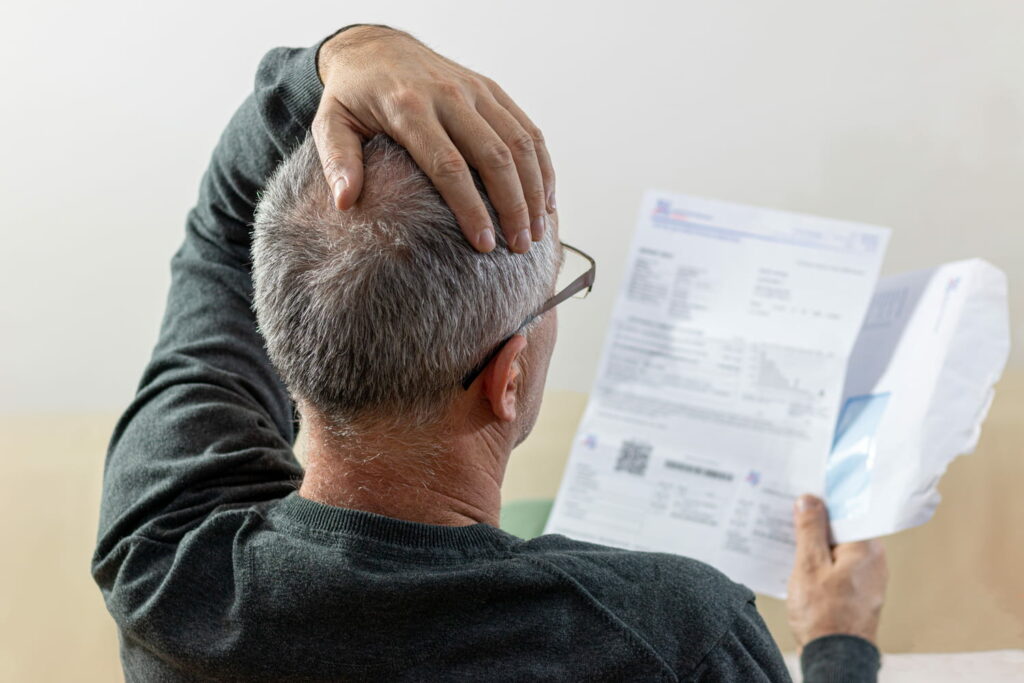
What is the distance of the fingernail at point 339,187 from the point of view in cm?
62

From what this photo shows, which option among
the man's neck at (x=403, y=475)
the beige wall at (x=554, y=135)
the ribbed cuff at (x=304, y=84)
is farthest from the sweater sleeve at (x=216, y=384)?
the beige wall at (x=554, y=135)

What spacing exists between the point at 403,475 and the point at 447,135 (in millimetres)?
244

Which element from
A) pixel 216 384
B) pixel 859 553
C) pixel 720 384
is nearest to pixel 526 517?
pixel 720 384

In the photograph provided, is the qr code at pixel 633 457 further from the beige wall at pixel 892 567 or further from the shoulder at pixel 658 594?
the shoulder at pixel 658 594

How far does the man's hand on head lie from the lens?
0.62m

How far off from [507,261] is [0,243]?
3.55 feet

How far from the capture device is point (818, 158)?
1470mm

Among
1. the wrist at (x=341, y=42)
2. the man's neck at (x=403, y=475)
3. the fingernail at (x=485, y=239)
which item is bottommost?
the man's neck at (x=403, y=475)

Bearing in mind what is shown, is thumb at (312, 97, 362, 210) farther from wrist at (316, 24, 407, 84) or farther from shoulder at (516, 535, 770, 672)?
shoulder at (516, 535, 770, 672)

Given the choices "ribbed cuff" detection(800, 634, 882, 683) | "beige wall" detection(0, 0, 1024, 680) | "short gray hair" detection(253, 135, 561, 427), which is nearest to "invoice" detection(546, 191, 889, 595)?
"ribbed cuff" detection(800, 634, 882, 683)

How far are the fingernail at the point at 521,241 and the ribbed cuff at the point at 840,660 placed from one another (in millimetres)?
553

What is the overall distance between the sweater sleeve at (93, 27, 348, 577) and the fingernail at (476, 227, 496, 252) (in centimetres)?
28

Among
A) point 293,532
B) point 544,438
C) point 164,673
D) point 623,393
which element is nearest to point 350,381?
point 293,532

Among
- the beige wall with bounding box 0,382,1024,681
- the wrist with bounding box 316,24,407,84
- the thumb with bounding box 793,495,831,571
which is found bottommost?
the beige wall with bounding box 0,382,1024,681
